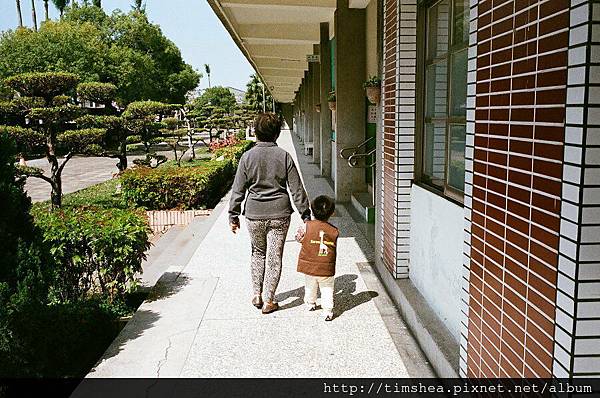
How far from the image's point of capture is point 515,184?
7.20ft

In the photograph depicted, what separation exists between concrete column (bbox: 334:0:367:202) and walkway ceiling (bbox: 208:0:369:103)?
1.18ft

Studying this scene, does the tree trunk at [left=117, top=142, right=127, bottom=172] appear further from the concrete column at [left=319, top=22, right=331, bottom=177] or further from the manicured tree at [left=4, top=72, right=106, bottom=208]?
the concrete column at [left=319, top=22, right=331, bottom=177]

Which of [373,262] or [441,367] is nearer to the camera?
[441,367]

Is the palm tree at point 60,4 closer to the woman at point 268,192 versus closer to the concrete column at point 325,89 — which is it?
the concrete column at point 325,89

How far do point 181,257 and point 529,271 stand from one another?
5.14 metres

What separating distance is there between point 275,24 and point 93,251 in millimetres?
8754

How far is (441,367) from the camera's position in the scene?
3305 millimetres

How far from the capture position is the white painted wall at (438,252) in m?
3.51

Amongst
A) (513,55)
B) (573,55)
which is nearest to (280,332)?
(513,55)

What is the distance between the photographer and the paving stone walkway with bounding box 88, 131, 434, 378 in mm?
3584

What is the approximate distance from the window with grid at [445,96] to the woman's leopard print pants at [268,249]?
50.1 inches

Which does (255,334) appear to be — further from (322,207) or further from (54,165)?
(54,165)

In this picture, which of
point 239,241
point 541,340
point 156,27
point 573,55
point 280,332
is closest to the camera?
point 573,55

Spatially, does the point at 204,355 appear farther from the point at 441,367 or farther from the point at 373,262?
the point at 373,262
